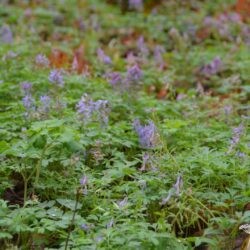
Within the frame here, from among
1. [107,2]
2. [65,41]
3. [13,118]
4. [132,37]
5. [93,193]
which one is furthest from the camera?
[107,2]

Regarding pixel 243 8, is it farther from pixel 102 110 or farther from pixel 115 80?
pixel 102 110

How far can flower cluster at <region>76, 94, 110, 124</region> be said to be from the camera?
3.58 metres

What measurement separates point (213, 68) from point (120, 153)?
2.64 m

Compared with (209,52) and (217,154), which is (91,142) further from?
(209,52)

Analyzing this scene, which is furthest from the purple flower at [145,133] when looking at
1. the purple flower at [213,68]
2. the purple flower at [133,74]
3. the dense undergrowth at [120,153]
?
the purple flower at [213,68]

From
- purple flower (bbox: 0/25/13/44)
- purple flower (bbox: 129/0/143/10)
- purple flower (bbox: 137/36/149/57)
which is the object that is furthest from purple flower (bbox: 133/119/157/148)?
purple flower (bbox: 129/0/143/10)

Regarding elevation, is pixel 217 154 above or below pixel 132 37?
above

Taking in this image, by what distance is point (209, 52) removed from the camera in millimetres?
6324

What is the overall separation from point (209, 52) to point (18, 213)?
4160 mm

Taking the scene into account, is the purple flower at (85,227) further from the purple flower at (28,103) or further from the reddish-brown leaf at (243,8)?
the reddish-brown leaf at (243,8)

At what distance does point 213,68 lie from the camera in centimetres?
573

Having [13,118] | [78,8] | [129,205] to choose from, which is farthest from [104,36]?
[129,205]

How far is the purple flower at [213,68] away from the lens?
18.8 feet

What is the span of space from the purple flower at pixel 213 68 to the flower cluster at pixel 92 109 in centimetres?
224
